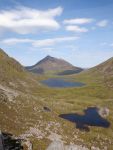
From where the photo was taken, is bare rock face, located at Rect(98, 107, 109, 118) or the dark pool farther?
bare rock face, located at Rect(98, 107, 109, 118)

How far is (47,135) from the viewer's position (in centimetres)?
8331

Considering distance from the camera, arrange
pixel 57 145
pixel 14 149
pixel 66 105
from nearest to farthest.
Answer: pixel 14 149 → pixel 57 145 → pixel 66 105

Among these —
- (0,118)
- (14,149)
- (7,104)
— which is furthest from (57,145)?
(7,104)

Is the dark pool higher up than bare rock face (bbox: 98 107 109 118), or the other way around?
bare rock face (bbox: 98 107 109 118)

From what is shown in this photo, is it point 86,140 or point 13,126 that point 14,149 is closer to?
point 13,126

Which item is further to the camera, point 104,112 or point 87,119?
point 104,112

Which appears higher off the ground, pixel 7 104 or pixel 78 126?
pixel 7 104

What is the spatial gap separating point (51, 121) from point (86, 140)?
16.2 metres

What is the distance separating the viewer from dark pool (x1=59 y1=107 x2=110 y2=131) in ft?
351

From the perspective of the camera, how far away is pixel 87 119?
117 meters

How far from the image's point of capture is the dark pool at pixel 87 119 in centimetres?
10696

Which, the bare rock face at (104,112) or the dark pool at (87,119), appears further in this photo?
the bare rock face at (104,112)

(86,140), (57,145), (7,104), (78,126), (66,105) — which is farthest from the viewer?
(66,105)

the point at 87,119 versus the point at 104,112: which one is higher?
the point at 104,112
